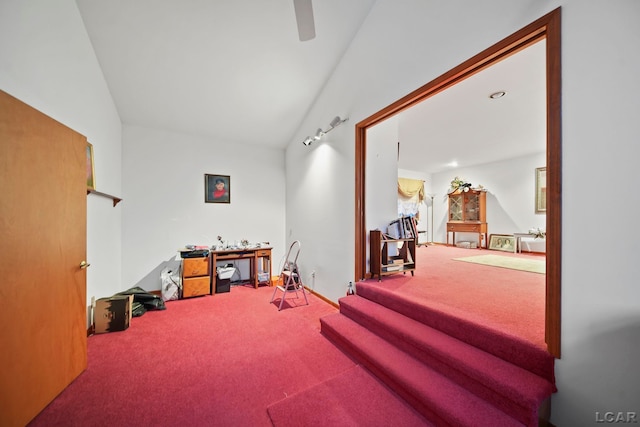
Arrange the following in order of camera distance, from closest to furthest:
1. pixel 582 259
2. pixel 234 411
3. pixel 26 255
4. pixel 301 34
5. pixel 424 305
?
pixel 582 259, pixel 26 255, pixel 234 411, pixel 301 34, pixel 424 305

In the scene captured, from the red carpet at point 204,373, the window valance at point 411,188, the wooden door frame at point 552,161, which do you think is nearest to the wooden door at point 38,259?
the red carpet at point 204,373

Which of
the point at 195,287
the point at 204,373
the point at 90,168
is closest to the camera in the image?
the point at 204,373

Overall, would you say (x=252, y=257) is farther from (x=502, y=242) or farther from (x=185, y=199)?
(x=502, y=242)

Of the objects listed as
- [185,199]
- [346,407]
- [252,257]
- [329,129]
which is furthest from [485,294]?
[185,199]

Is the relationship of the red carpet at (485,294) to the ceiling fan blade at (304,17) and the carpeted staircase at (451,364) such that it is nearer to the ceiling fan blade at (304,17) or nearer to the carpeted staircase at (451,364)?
the carpeted staircase at (451,364)

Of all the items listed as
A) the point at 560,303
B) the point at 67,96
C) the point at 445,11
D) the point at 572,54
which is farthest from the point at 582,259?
the point at 67,96

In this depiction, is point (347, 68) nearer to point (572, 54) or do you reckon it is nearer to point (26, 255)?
point (572, 54)

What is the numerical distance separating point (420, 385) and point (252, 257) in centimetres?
355

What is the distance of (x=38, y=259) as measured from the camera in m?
1.52

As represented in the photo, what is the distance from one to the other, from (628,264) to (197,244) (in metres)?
5.09

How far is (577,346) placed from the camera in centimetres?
123

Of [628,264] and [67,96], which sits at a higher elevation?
[67,96]

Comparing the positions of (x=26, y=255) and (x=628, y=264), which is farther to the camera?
(x=26, y=255)

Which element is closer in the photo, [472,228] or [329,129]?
[329,129]
